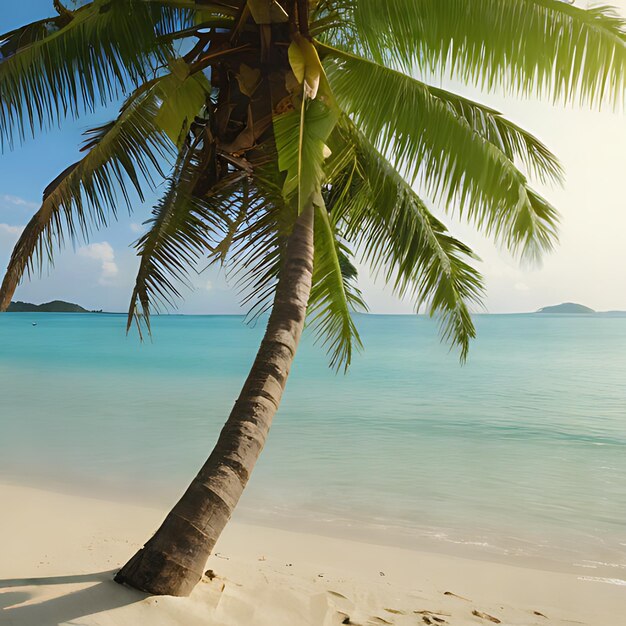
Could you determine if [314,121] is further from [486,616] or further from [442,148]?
[486,616]

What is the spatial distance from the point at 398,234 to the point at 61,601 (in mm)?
4020

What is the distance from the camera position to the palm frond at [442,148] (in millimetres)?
4496

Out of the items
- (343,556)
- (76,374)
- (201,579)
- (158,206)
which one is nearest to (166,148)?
(158,206)

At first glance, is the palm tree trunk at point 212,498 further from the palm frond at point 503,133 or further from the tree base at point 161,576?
the palm frond at point 503,133

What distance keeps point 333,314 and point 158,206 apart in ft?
6.73

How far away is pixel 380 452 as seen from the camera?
41.6 feet

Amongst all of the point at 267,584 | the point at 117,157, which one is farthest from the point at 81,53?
the point at 267,584

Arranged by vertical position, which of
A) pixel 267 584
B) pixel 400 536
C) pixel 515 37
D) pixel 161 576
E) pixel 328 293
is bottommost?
pixel 400 536

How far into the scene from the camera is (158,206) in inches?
240

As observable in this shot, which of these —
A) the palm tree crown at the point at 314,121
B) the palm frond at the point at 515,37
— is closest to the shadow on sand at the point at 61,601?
the palm tree crown at the point at 314,121

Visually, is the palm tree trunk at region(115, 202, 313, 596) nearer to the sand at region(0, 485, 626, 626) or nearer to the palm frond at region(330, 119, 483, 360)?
the sand at region(0, 485, 626, 626)

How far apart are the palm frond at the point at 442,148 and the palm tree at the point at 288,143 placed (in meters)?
0.01

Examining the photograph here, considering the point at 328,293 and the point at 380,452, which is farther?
the point at 380,452

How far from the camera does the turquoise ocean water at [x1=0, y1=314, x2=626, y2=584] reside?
7.59 m
